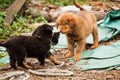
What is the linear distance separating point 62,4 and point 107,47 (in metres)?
5.62

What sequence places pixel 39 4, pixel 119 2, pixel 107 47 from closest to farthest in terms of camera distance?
1. pixel 107 47
2. pixel 39 4
3. pixel 119 2

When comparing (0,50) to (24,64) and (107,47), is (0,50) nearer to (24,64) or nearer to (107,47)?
(24,64)

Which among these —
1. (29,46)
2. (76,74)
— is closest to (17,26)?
(29,46)

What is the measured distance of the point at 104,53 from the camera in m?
7.57

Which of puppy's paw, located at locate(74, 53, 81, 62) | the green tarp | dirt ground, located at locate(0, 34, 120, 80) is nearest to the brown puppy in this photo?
puppy's paw, located at locate(74, 53, 81, 62)

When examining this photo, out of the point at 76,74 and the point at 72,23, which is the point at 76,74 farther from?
the point at 72,23

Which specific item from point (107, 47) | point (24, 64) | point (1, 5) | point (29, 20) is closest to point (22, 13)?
point (29, 20)

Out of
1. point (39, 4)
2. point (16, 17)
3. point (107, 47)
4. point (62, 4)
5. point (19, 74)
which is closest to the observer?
point (19, 74)

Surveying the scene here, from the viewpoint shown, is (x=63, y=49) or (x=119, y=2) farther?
(x=119, y=2)

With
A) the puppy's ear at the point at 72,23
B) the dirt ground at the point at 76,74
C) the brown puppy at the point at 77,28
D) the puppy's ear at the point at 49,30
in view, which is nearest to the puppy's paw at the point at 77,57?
the brown puppy at the point at 77,28

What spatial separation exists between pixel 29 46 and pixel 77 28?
3.76 ft

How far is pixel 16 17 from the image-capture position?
10914 mm

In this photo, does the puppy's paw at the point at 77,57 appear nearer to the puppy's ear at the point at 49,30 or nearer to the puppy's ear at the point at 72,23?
the puppy's ear at the point at 72,23

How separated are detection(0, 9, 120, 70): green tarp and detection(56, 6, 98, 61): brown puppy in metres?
0.20
